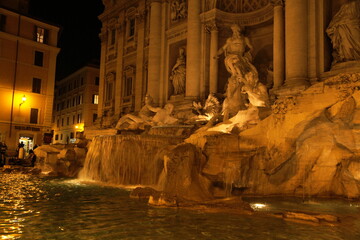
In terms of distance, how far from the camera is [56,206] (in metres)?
6.54

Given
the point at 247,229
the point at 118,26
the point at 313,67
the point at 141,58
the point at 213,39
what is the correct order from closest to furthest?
the point at 247,229 < the point at 313,67 < the point at 213,39 < the point at 141,58 < the point at 118,26

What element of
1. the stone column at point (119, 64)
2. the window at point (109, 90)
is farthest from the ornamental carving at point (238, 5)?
the window at point (109, 90)

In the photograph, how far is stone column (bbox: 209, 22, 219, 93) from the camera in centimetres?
1800

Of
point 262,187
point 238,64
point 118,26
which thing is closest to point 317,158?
point 262,187

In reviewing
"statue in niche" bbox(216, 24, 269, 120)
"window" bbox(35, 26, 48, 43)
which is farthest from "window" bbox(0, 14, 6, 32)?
"statue in niche" bbox(216, 24, 269, 120)

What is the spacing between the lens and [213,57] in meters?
17.9

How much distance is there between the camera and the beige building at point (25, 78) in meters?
26.8

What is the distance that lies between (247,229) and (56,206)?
3.72 m

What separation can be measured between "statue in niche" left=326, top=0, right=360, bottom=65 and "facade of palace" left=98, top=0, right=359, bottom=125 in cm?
31

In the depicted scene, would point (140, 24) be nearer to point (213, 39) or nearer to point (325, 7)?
point (213, 39)

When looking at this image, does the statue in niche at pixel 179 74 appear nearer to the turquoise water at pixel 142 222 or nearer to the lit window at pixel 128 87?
the lit window at pixel 128 87

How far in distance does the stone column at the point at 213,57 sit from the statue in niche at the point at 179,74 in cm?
268

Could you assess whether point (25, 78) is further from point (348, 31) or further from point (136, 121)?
point (348, 31)

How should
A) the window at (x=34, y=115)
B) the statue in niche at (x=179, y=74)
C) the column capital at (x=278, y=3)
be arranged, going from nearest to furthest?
the column capital at (x=278, y=3) < the statue in niche at (x=179, y=74) < the window at (x=34, y=115)
